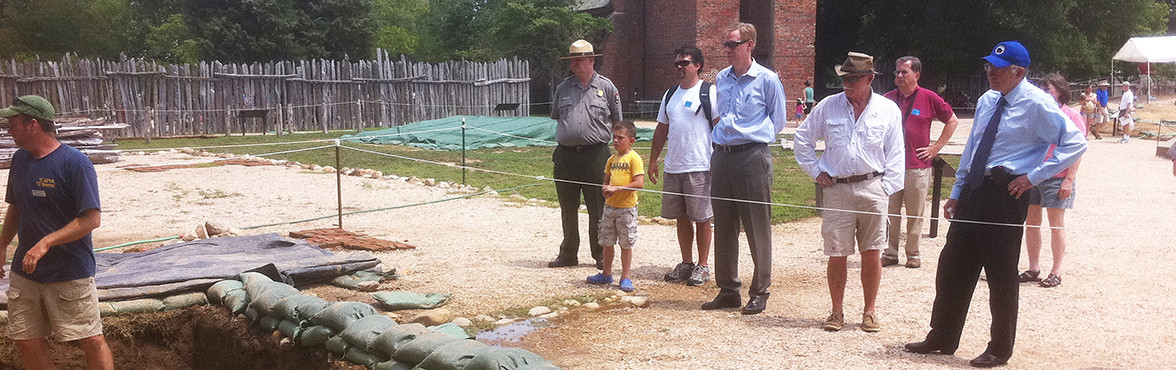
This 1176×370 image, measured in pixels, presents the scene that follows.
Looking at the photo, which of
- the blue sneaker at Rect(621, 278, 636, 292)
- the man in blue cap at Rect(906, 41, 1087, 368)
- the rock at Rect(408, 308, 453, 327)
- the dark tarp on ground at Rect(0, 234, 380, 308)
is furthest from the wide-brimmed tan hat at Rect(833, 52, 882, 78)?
the dark tarp on ground at Rect(0, 234, 380, 308)

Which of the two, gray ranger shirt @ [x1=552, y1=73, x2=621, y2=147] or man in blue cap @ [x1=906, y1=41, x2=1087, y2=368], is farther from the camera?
gray ranger shirt @ [x1=552, y1=73, x2=621, y2=147]

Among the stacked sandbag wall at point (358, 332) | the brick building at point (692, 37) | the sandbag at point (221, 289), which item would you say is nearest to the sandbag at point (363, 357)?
the stacked sandbag wall at point (358, 332)

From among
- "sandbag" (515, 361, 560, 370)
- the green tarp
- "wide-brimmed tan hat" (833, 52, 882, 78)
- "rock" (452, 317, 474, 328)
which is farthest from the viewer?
the green tarp

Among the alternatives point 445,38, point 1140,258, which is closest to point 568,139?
point 1140,258

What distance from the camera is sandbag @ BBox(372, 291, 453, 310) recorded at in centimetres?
614

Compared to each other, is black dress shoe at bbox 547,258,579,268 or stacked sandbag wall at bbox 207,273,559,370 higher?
stacked sandbag wall at bbox 207,273,559,370

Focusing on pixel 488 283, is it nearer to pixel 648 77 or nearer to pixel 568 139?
pixel 568 139

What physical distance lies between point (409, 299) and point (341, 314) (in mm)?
1054

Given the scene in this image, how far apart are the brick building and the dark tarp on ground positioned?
845 inches

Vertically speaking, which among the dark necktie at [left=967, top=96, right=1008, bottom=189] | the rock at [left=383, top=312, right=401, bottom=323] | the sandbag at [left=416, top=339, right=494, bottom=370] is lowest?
the rock at [left=383, top=312, right=401, bottom=323]

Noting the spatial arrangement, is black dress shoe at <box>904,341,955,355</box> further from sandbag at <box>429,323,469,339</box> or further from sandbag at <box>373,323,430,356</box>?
sandbag at <box>373,323,430,356</box>

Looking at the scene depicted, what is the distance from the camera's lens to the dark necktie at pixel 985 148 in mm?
4910

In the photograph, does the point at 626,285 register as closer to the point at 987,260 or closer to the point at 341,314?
the point at 341,314

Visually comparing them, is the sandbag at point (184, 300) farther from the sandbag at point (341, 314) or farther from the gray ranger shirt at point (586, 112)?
the gray ranger shirt at point (586, 112)
